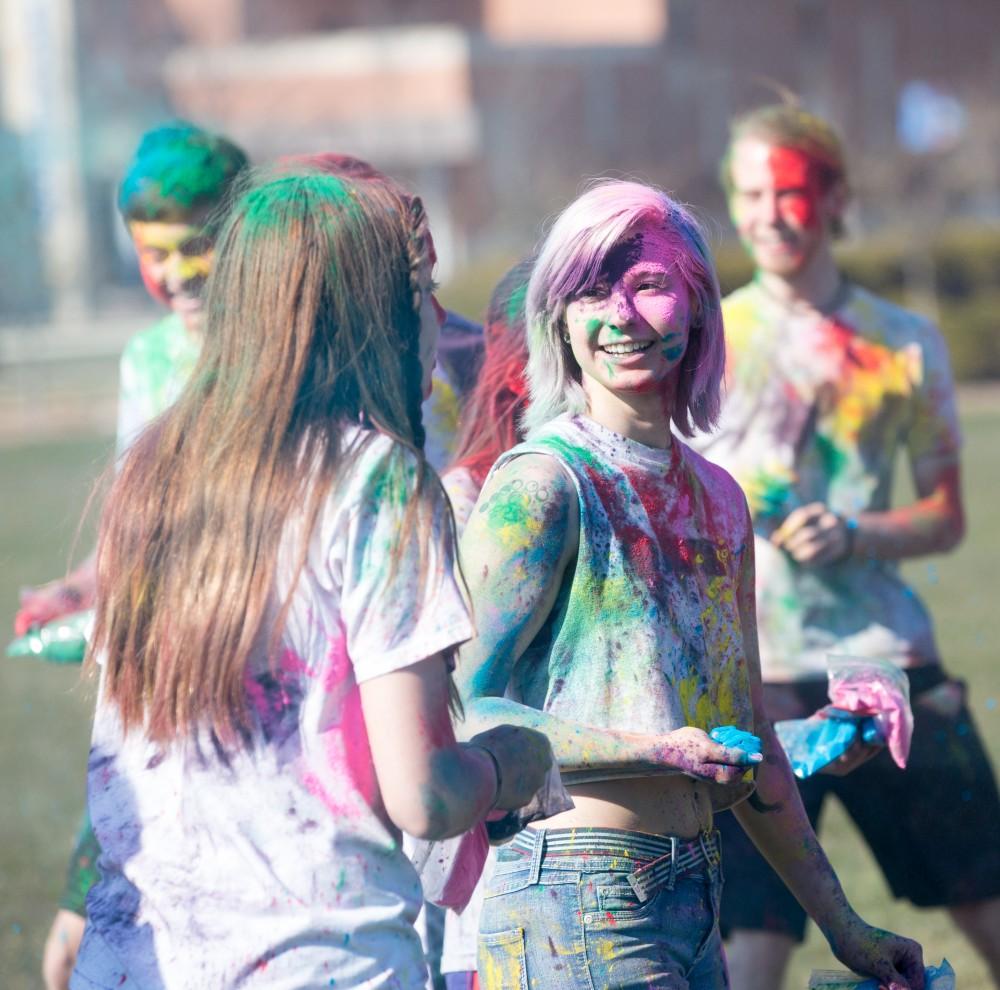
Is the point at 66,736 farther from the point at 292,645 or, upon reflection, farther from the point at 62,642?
the point at 292,645

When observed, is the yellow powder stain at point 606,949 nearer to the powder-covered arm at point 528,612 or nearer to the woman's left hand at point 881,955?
the powder-covered arm at point 528,612

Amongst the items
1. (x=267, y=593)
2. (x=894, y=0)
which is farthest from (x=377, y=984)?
(x=894, y=0)

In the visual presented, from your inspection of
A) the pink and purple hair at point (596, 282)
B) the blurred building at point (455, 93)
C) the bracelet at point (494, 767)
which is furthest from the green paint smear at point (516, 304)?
the blurred building at point (455, 93)

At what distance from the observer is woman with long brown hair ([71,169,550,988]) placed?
192 centimetres

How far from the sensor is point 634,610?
7.62 feet

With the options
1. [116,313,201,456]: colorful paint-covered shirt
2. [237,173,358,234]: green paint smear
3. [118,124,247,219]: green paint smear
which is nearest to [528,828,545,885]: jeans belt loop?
[237,173,358,234]: green paint smear

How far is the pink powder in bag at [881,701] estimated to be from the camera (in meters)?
2.83

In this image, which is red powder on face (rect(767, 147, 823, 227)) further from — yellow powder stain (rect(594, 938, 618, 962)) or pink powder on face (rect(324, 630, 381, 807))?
pink powder on face (rect(324, 630, 381, 807))

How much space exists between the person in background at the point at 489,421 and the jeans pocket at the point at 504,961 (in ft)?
1.26

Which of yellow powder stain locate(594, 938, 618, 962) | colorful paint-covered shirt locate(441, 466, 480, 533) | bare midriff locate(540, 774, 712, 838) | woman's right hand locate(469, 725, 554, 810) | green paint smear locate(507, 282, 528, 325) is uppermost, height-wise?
green paint smear locate(507, 282, 528, 325)

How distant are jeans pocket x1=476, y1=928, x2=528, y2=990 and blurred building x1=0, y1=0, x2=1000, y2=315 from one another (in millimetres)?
32051

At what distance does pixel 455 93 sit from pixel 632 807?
3858 cm

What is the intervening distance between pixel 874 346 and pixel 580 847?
6.28ft

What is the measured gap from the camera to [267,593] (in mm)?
1938
